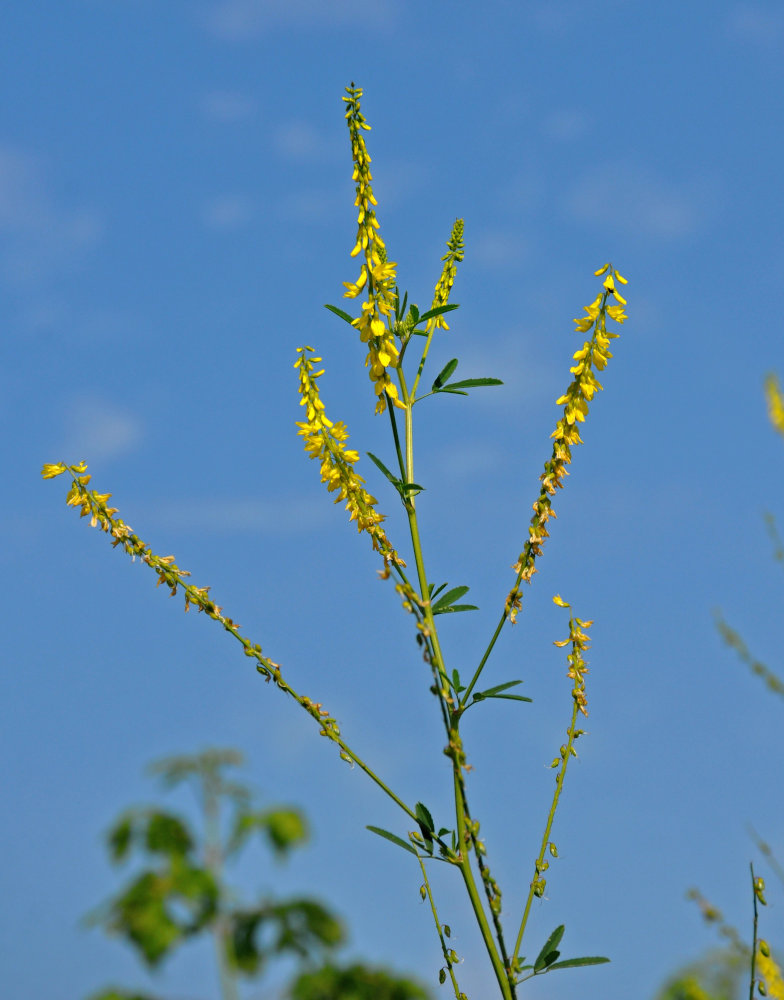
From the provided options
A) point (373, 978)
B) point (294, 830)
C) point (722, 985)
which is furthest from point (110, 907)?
point (722, 985)

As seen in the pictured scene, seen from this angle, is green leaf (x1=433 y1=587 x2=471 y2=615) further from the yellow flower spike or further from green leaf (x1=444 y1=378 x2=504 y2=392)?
the yellow flower spike

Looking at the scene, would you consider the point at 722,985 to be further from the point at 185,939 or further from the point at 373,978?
the point at 185,939

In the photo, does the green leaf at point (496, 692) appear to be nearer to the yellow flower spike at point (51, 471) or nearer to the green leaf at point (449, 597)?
the green leaf at point (449, 597)

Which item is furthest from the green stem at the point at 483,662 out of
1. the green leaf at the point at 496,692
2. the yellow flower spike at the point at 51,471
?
the yellow flower spike at the point at 51,471

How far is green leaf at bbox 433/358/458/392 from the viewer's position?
3.47 m

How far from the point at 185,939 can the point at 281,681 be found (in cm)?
217

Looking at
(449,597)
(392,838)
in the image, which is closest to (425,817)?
(392,838)

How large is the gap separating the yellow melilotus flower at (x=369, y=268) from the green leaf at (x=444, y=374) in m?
0.25

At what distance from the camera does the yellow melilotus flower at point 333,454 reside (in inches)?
128

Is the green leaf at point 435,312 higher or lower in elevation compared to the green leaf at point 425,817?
higher

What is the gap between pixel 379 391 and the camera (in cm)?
333

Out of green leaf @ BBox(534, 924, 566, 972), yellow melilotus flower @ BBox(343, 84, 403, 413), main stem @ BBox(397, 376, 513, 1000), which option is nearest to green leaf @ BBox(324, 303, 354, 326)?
yellow melilotus flower @ BBox(343, 84, 403, 413)

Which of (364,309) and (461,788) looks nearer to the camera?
(461,788)

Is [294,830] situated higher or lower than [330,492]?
lower
